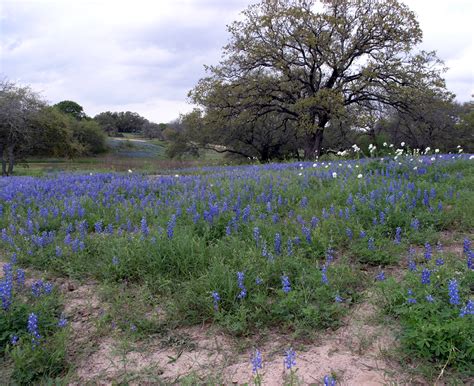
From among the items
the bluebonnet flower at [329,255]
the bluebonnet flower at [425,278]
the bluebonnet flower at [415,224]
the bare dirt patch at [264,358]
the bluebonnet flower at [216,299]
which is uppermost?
the bluebonnet flower at [415,224]

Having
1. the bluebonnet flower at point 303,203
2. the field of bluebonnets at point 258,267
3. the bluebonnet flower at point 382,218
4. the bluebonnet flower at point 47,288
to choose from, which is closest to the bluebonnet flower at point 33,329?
the field of bluebonnets at point 258,267

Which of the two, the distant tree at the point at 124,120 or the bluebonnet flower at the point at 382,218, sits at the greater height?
the distant tree at the point at 124,120

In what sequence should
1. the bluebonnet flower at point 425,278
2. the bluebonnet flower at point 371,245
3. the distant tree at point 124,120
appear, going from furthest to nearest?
the distant tree at point 124,120
the bluebonnet flower at point 371,245
the bluebonnet flower at point 425,278

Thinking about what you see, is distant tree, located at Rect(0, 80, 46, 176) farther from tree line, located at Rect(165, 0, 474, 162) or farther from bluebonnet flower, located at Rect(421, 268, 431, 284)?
bluebonnet flower, located at Rect(421, 268, 431, 284)

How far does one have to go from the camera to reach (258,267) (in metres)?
3.38

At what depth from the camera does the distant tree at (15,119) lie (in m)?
21.7

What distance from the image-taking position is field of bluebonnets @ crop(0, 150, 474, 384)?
2518 millimetres

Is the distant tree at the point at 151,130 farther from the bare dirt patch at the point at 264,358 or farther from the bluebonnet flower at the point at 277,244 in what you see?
the bare dirt patch at the point at 264,358

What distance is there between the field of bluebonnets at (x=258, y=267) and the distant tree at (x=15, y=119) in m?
18.7

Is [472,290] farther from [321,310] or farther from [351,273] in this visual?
[321,310]

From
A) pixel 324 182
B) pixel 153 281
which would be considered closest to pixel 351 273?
pixel 153 281

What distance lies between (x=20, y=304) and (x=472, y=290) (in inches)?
131

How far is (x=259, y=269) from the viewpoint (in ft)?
11.0

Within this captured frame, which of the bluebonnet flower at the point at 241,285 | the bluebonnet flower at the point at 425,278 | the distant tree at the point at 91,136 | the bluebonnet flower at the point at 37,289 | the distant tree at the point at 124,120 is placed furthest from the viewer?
the distant tree at the point at 124,120
